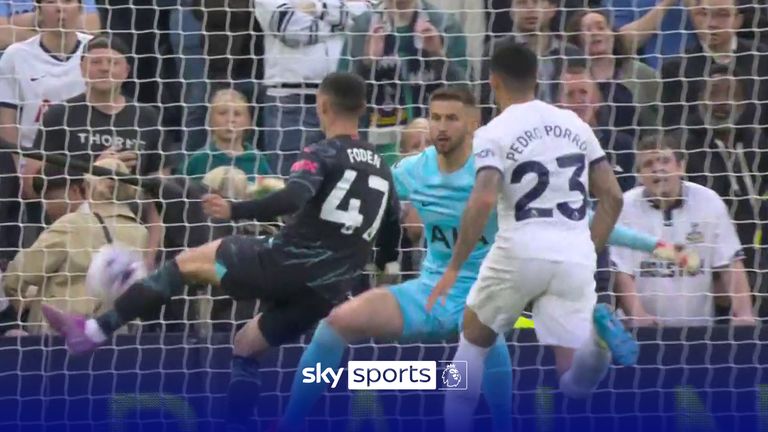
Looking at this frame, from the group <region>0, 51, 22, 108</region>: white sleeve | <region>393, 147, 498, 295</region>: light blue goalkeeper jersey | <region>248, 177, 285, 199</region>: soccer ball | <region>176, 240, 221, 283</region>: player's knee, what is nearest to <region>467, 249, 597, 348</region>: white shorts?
<region>393, 147, 498, 295</region>: light blue goalkeeper jersey

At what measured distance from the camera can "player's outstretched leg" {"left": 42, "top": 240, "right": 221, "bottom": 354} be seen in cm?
715

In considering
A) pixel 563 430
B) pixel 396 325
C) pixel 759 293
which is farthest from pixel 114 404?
pixel 759 293

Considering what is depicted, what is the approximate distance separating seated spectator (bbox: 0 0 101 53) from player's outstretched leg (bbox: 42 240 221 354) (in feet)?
5.64

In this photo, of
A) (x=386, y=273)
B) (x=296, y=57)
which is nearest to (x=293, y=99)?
(x=296, y=57)

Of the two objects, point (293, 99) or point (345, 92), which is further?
point (293, 99)

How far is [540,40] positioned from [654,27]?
20.3 inches

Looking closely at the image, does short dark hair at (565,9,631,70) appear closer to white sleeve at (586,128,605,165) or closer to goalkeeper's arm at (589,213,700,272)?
goalkeeper's arm at (589,213,700,272)

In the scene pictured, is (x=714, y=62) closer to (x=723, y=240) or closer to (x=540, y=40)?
(x=540, y=40)

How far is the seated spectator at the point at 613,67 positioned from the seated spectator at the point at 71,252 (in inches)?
81.6

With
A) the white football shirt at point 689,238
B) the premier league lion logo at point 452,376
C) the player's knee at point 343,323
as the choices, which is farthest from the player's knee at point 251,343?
the white football shirt at point 689,238

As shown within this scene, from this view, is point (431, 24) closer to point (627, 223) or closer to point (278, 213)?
point (627, 223)

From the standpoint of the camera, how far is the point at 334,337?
7.11 metres

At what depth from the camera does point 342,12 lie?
28.0ft

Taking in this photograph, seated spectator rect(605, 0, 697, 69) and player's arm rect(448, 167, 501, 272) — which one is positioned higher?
seated spectator rect(605, 0, 697, 69)
